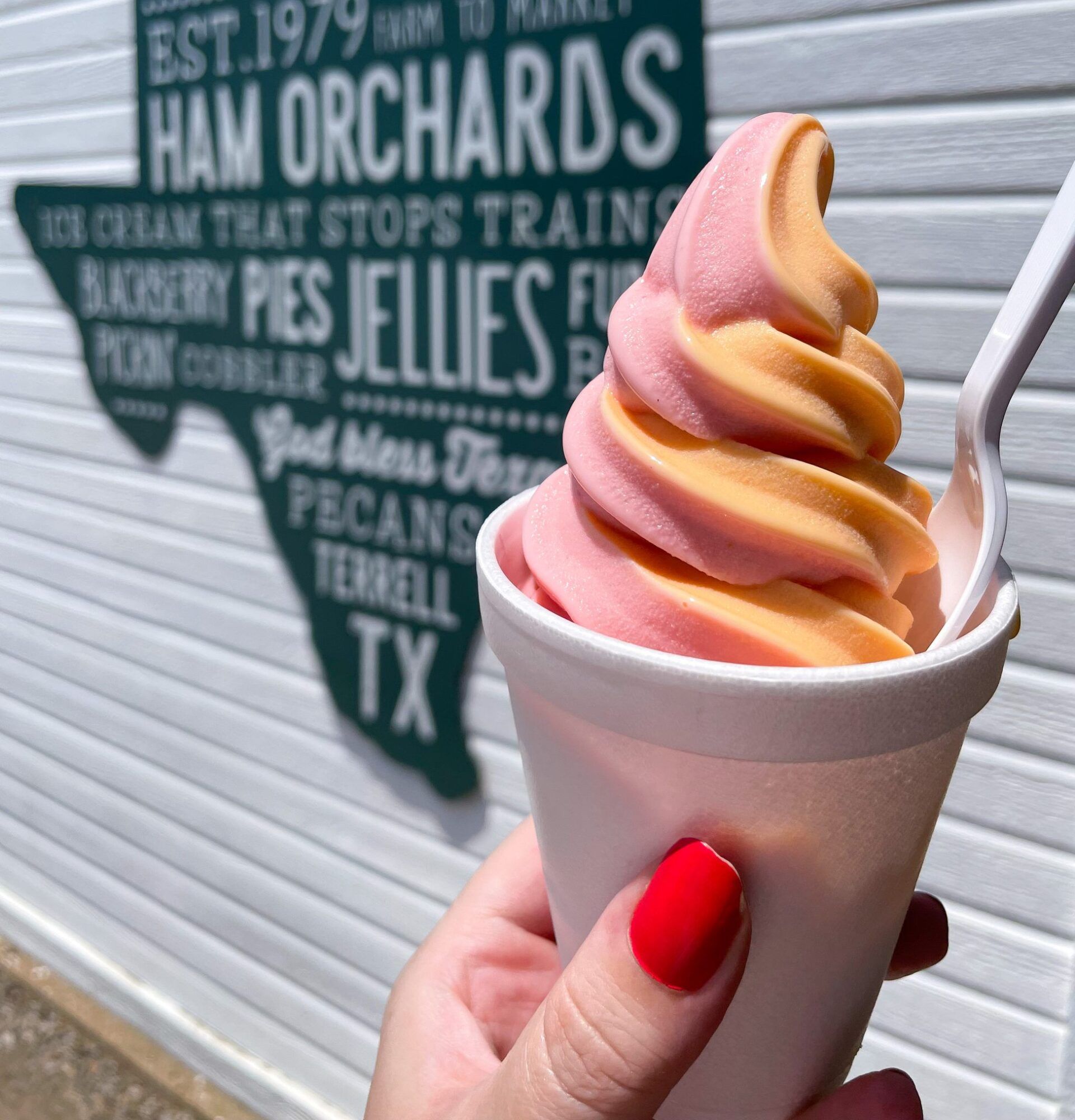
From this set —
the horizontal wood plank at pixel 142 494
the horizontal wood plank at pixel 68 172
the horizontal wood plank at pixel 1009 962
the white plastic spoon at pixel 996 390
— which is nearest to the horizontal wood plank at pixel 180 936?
the horizontal wood plank at pixel 142 494

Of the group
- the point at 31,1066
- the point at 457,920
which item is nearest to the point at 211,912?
the point at 31,1066

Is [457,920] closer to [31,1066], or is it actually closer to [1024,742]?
[1024,742]

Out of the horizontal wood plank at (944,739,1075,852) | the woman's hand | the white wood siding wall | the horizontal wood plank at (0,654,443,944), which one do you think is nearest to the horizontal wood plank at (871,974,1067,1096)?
the white wood siding wall

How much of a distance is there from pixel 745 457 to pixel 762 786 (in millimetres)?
Result: 240

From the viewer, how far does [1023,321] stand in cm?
72

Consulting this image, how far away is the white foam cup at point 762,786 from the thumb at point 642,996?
3 cm

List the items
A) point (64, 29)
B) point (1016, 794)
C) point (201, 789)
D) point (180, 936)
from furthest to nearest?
point (180, 936), point (201, 789), point (64, 29), point (1016, 794)

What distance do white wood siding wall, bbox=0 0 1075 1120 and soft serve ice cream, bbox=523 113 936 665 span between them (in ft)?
3.03

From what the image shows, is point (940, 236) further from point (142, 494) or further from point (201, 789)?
point (201, 789)

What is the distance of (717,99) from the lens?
1804mm

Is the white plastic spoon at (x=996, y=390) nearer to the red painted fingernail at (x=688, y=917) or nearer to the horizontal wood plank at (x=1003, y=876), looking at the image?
the red painted fingernail at (x=688, y=917)

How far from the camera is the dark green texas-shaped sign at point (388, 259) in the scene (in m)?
1.94

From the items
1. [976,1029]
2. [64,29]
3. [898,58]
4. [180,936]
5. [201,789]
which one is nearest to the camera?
[898,58]

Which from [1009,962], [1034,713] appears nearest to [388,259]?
[1034,713]
